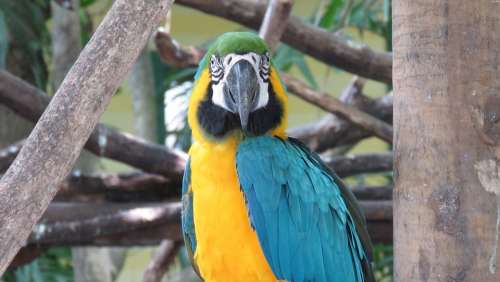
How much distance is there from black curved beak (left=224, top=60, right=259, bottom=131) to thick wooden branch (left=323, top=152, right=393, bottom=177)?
3.88ft

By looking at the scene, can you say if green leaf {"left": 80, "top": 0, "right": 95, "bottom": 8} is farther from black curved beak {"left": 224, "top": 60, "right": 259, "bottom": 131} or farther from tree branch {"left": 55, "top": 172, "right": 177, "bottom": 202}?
black curved beak {"left": 224, "top": 60, "right": 259, "bottom": 131}

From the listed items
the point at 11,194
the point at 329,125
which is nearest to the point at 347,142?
the point at 329,125

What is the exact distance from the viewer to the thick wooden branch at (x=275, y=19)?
7.75 feet

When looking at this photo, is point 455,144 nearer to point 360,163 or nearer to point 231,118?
point 231,118

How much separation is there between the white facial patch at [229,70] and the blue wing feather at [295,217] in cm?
10

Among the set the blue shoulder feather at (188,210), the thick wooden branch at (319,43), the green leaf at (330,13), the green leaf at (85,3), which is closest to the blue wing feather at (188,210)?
the blue shoulder feather at (188,210)

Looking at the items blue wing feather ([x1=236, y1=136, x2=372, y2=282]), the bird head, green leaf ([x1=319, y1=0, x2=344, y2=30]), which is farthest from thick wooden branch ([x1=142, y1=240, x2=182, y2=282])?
blue wing feather ([x1=236, y1=136, x2=372, y2=282])

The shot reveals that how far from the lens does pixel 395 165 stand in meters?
1.52

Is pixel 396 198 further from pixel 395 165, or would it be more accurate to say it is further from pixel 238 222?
pixel 238 222

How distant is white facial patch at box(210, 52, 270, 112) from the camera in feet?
5.66

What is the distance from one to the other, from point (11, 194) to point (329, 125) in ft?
6.07

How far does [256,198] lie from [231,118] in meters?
0.20

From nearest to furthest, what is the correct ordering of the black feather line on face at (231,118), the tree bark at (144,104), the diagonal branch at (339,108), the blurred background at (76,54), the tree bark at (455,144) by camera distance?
the tree bark at (455,144), the black feather line on face at (231,118), the diagonal branch at (339,108), the blurred background at (76,54), the tree bark at (144,104)

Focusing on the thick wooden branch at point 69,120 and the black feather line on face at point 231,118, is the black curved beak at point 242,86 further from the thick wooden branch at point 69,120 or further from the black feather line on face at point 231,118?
the thick wooden branch at point 69,120
